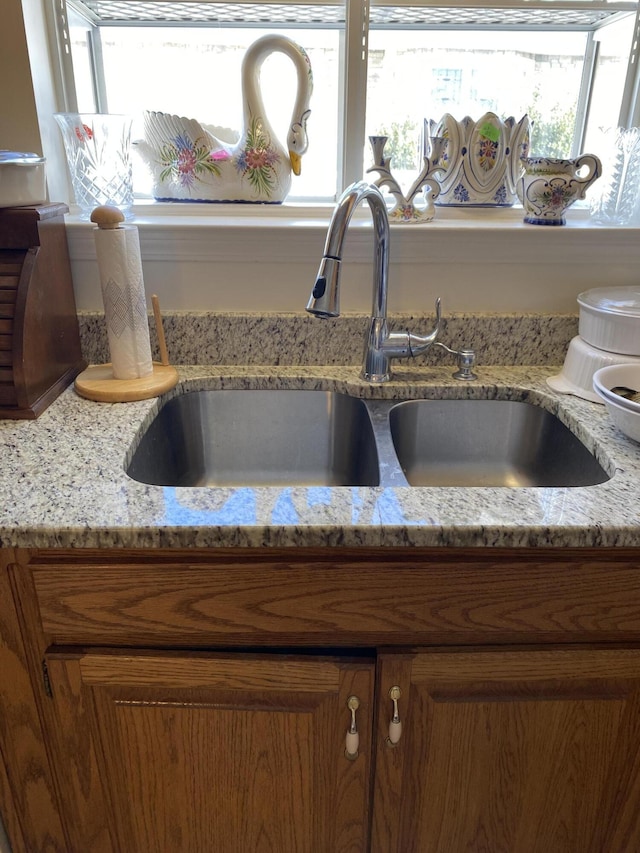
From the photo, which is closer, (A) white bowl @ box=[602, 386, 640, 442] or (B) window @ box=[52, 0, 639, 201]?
(A) white bowl @ box=[602, 386, 640, 442]

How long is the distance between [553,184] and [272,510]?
87 cm

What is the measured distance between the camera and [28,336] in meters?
0.97

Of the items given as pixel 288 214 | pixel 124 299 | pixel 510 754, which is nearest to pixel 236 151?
pixel 288 214

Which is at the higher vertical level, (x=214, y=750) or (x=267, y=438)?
(x=267, y=438)

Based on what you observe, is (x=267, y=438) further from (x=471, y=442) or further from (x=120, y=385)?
(x=471, y=442)

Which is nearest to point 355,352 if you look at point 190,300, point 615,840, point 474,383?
point 474,383

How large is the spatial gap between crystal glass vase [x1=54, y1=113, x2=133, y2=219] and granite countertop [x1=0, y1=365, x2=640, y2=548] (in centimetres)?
55

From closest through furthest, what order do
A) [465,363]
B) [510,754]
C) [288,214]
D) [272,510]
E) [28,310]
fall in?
[272,510], [510,754], [28,310], [465,363], [288,214]

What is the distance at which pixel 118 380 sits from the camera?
3.62 feet

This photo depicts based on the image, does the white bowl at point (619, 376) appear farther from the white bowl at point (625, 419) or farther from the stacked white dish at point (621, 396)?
the white bowl at point (625, 419)

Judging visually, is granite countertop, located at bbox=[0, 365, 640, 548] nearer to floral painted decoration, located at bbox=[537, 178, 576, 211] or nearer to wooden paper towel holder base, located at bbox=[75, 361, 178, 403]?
wooden paper towel holder base, located at bbox=[75, 361, 178, 403]

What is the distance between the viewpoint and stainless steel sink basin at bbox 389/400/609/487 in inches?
45.3

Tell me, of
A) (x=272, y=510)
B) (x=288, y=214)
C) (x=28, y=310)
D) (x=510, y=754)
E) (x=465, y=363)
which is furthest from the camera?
(x=288, y=214)

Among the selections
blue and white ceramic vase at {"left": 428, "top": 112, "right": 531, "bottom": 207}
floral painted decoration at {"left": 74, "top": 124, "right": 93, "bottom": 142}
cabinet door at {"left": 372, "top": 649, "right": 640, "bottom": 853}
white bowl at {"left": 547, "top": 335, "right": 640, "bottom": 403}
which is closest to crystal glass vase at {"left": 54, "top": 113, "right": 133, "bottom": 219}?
floral painted decoration at {"left": 74, "top": 124, "right": 93, "bottom": 142}
